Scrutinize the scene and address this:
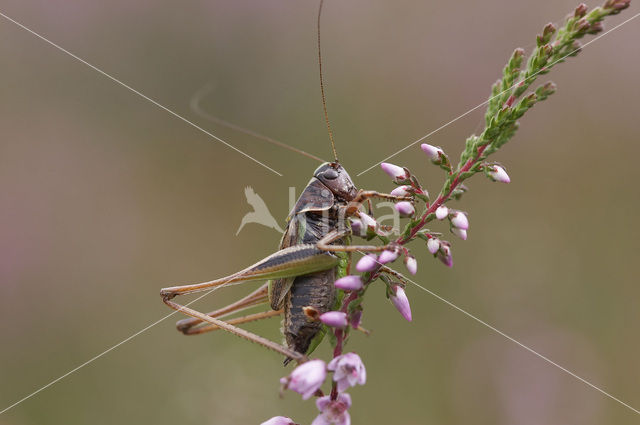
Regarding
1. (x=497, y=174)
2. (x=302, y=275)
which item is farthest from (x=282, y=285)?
(x=497, y=174)

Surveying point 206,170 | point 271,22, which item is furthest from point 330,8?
point 206,170

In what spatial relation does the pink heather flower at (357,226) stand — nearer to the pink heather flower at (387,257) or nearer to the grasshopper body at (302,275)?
the grasshopper body at (302,275)

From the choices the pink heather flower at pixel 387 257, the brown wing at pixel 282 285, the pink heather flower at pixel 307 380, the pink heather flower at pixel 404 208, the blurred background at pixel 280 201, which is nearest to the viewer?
the pink heather flower at pixel 307 380

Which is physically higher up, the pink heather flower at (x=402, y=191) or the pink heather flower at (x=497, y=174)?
the pink heather flower at (x=402, y=191)

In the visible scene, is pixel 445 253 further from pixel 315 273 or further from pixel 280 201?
pixel 280 201

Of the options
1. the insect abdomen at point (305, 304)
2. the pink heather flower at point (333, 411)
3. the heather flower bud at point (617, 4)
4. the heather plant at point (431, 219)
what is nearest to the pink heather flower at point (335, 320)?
the heather plant at point (431, 219)

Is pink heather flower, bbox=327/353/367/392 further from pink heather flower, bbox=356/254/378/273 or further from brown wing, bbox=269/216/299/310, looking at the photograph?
brown wing, bbox=269/216/299/310

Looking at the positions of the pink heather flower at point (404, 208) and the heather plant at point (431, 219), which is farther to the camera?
the pink heather flower at point (404, 208)
